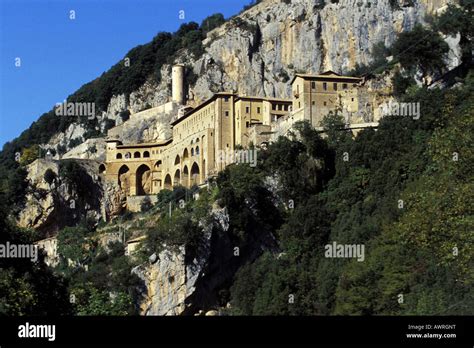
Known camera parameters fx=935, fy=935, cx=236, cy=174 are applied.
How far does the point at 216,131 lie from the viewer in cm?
7038

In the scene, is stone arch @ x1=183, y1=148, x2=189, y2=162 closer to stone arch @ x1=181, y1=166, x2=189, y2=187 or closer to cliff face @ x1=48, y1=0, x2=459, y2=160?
stone arch @ x1=181, y1=166, x2=189, y2=187

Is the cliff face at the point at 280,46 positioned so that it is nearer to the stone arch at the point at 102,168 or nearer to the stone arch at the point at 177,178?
the stone arch at the point at 102,168

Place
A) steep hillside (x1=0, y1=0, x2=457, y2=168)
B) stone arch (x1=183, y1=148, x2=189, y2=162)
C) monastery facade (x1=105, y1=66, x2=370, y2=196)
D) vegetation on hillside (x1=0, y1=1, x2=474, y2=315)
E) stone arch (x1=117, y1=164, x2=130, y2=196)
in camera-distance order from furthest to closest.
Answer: steep hillside (x1=0, y1=0, x2=457, y2=168) → stone arch (x1=117, y1=164, x2=130, y2=196) → stone arch (x1=183, y1=148, x2=189, y2=162) → monastery facade (x1=105, y1=66, x2=370, y2=196) → vegetation on hillside (x1=0, y1=1, x2=474, y2=315)

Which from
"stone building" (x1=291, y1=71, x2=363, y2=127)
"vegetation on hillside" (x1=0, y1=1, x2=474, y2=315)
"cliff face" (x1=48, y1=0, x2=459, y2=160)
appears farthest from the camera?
"cliff face" (x1=48, y1=0, x2=459, y2=160)

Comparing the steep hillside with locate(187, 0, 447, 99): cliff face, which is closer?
locate(187, 0, 447, 99): cliff face

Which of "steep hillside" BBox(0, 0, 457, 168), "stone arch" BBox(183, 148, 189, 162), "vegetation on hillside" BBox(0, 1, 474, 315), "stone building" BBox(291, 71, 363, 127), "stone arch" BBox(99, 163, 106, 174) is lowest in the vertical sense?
"vegetation on hillside" BBox(0, 1, 474, 315)

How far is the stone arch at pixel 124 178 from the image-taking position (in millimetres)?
82675

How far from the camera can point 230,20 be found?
4321 inches

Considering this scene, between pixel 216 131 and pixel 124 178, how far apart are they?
53.2 ft

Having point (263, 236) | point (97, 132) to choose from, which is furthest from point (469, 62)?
point (97, 132)

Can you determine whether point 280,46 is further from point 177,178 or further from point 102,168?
point 177,178

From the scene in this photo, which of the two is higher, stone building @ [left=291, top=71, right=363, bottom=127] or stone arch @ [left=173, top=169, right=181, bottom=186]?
stone building @ [left=291, top=71, right=363, bottom=127]

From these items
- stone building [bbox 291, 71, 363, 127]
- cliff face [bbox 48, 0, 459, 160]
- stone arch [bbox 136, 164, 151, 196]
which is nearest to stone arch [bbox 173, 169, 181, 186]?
stone arch [bbox 136, 164, 151, 196]

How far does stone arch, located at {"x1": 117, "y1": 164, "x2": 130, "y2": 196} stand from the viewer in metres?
82.7
